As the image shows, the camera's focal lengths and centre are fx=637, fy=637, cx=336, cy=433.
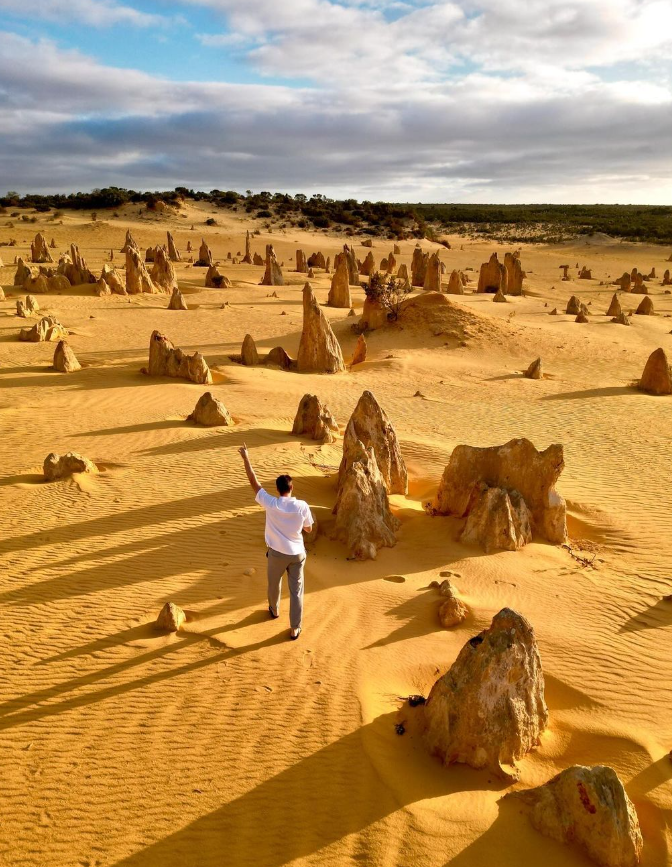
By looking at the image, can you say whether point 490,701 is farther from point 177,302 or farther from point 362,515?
point 177,302

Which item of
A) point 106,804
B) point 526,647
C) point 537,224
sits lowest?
point 106,804

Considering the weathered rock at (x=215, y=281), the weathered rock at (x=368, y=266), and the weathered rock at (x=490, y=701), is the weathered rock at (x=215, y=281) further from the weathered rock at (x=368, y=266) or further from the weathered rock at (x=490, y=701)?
the weathered rock at (x=490, y=701)

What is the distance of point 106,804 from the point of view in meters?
4.73

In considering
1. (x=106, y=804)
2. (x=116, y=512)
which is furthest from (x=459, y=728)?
(x=116, y=512)

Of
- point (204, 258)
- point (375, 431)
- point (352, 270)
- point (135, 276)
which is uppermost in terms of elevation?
point (204, 258)

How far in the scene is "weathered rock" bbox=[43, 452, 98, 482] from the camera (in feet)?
34.8

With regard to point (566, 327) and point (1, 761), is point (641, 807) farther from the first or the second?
point (566, 327)

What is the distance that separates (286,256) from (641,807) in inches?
2082

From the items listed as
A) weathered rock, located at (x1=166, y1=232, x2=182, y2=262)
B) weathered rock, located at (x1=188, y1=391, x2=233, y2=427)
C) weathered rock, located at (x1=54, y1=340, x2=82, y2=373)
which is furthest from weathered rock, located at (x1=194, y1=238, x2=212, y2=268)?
weathered rock, located at (x1=188, y1=391, x2=233, y2=427)

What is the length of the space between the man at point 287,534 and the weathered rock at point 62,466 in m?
5.40

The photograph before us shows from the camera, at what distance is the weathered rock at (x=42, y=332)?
21109 mm

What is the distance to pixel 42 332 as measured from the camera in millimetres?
21219

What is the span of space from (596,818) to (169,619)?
4328 mm

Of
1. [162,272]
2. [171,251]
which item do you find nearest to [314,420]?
[162,272]
